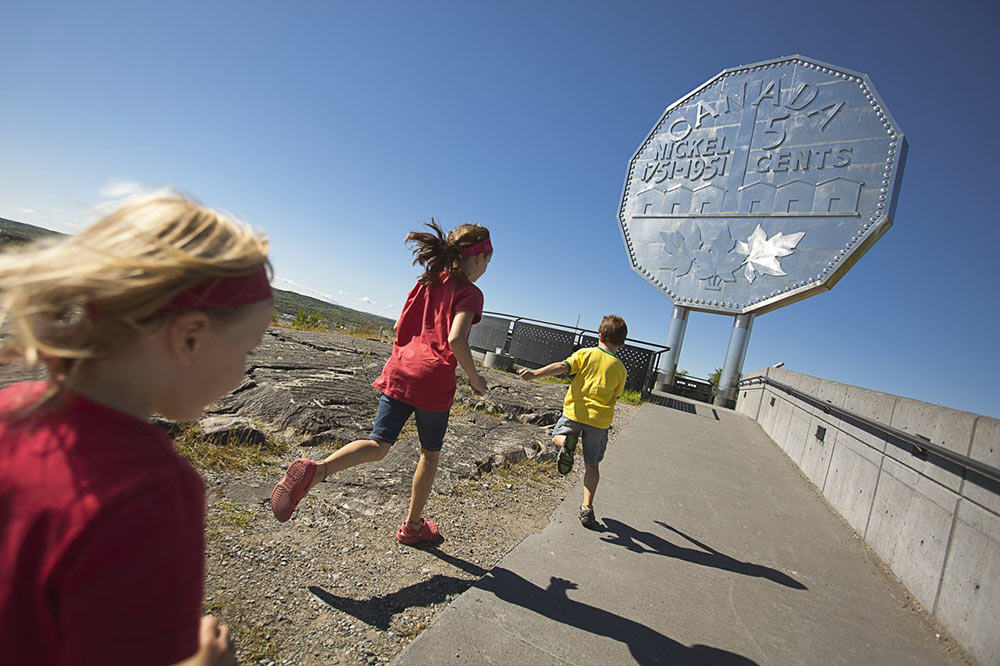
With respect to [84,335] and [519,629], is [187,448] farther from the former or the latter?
[84,335]

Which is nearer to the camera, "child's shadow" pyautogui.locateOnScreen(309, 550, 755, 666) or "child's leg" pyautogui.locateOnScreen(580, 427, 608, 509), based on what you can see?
"child's shadow" pyautogui.locateOnScreen(309, 550, 755, 666)

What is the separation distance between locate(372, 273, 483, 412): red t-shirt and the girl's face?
162cm

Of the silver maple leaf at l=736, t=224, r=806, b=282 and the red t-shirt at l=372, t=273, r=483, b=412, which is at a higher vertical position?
the silver maple leaf at l=736, t=224, r=806, b=282

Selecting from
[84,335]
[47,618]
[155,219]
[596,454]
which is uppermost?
[155,219]

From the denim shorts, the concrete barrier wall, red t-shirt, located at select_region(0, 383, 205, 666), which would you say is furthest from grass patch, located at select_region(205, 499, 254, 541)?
the concrete barrier wall

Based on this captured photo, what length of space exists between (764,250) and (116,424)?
49.3 ft

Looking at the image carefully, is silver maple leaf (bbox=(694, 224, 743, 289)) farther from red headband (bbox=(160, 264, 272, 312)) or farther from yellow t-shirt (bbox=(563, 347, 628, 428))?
red headband (bbox=(160, 264, 272, 312))

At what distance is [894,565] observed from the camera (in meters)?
3.47

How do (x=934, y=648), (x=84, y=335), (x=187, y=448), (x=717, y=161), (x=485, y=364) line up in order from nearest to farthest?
(x=84, y=335) < (x=934, y=648) < (x=187, y=448) < (x=485, y=364) < (x=717, y=161)

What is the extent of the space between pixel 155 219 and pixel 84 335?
0.19 m

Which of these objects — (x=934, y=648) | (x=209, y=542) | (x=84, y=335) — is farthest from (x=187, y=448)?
(x=934, y=648)

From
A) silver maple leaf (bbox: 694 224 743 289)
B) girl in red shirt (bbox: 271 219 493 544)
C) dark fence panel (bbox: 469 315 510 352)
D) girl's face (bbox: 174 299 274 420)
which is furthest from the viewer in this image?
silver maple leaf (bbox: 694 224 743 289)

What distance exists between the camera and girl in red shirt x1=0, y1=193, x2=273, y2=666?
1.94ft

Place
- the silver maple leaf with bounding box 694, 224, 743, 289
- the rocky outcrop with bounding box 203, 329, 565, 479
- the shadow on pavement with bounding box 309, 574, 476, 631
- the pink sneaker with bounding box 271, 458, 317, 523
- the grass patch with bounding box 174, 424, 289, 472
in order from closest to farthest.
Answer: the shadow on pavement with bounding box 309, 574, 476, 631
the pink sneaker with bounding box 271, 458, 317, 523
the grass patch with bounding box 174, 424, 289, 472
the rocky outcrop with bounding box 203, 329, 565, 479
the silver maple leaf with bounding box 694, 224, 743, 289
